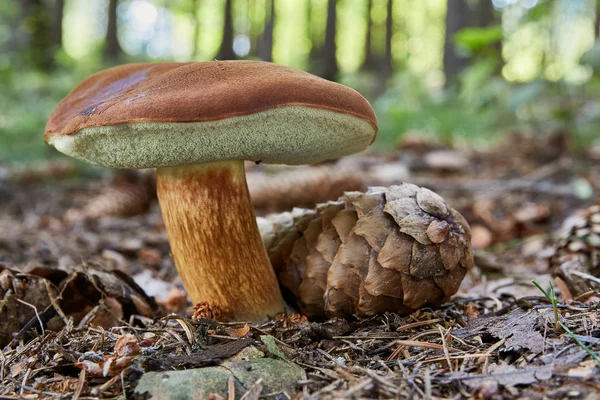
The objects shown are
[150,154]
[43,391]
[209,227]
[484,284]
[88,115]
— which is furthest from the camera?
[484,284]

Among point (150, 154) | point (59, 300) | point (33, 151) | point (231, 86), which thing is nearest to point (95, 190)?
point (33, 151)

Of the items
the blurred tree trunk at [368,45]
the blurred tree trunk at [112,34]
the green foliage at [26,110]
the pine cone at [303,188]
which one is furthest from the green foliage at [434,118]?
the blurred tree trunk at [368,45]

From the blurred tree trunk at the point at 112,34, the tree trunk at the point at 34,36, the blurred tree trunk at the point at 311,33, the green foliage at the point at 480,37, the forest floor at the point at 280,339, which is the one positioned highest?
the blurred tree trunk at the point at 311,33

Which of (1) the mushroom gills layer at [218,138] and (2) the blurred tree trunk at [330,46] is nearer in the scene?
(1) the mushroom gills layer at [218,138]

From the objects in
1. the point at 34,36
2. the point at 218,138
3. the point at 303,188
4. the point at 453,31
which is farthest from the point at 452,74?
the point at 218,138

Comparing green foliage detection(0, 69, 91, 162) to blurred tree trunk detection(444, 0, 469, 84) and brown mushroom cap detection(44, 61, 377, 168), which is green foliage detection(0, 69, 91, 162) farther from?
blurred tree trunk detection(444, 0, 469, 84)

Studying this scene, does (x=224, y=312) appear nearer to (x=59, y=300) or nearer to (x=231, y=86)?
(x=59, y=300)

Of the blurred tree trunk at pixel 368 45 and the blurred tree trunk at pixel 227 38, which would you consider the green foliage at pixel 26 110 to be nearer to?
the blurred tree trunk at pixel 227 38
